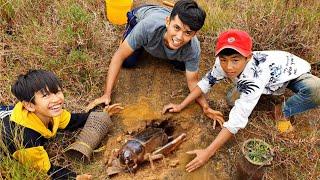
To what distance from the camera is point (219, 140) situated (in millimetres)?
2863

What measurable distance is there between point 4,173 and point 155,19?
165 centimetres

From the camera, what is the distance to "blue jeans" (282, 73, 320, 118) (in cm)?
304

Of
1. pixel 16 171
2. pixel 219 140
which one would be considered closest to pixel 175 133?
pixel 219 140

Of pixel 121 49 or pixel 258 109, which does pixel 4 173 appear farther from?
pixel 258 109

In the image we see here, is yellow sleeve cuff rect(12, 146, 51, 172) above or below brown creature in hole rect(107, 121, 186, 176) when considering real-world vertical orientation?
above

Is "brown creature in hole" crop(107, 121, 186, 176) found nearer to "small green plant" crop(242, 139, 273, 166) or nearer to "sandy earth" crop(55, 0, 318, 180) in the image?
"sandy earth" crop(55, 0, 318, 180)

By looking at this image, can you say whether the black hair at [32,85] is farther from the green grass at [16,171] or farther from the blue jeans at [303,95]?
the blue jeans at [303,95]

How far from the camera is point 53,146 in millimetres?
3016

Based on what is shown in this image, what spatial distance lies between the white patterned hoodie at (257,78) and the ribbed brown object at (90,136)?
822 millimetres

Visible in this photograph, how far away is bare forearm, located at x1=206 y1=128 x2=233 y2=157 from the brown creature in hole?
28cm

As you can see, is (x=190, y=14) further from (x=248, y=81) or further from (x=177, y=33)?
Result: (x=248, y=81)

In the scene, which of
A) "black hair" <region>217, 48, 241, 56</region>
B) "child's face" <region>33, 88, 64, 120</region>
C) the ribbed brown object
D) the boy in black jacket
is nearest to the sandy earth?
the ribbed brown object

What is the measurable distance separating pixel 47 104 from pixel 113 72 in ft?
2.77

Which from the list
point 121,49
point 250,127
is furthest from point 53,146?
point 250,127
